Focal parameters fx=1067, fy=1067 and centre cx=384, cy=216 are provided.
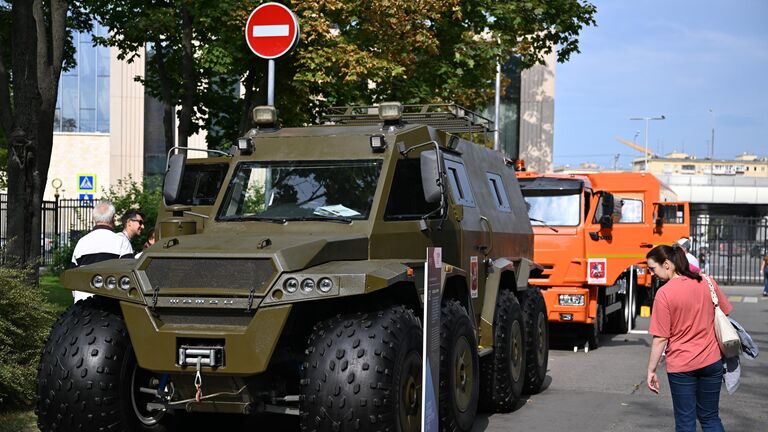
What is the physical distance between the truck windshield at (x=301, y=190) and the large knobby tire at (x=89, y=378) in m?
1.61

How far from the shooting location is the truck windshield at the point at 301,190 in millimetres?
8422

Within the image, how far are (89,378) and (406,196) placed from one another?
290 cm

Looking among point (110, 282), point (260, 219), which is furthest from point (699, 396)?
point (110, 282)

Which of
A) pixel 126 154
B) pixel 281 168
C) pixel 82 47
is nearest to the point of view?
pixel 281 168

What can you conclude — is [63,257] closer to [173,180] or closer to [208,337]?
[173,180]

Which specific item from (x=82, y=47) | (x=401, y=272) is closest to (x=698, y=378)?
(x=401, y=272)

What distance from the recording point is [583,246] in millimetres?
15961

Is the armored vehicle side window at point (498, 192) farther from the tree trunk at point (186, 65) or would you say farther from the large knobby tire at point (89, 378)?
the tree trunk at point (186, 65)

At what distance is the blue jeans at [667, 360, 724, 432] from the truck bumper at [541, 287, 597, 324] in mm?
8175

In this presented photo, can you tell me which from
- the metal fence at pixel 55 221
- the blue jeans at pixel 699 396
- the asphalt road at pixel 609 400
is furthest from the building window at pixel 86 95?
the blue jeans at pixel 699 396

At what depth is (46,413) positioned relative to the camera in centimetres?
719

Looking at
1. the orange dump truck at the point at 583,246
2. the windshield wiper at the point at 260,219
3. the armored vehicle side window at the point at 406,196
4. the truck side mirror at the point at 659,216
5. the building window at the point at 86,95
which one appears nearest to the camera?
the windshield wiper at the point at 260,219

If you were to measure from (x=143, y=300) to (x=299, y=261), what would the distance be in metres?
1.08

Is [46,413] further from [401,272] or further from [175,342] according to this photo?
[401,272]
